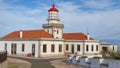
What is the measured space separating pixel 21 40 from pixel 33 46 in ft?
9.93

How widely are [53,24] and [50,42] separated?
6.17m

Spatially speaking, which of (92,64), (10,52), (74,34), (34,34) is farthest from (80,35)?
(92,64)

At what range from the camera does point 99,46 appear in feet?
199

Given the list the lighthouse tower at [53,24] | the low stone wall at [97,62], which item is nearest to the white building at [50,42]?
the lighthouse tower at [53,24]

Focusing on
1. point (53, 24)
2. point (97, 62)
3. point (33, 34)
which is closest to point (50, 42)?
point (33, 34)

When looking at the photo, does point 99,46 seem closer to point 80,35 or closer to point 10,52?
point 80,35

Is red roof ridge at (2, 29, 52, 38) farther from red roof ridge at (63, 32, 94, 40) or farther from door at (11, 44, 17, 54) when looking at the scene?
red roof ridge at (63, 32, 94, 40)

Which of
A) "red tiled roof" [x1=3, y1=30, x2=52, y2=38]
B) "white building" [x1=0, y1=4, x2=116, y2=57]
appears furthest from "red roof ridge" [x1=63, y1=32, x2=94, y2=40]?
"red tiled roof" [x1=3, y1=30, x2=52, y2=38]

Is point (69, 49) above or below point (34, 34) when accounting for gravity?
below

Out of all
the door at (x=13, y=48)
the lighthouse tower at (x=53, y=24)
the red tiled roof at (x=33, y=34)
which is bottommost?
the door at (x=13, y=48)

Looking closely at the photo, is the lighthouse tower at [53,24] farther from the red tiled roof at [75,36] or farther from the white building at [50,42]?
the red tiled roof at [75,36]

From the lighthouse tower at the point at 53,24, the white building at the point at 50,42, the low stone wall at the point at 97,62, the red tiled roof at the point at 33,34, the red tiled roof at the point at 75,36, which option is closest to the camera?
the low stone wall at the point at 97,62

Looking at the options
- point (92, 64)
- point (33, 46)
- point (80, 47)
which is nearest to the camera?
point (92, 64)

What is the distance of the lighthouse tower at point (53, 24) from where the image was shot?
54938mm
